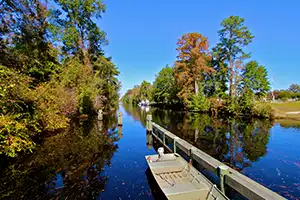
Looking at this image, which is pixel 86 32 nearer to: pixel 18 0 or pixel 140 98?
pixel 18 0

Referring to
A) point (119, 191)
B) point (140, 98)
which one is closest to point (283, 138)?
point (119, 191)

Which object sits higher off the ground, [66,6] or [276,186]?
[66,6]

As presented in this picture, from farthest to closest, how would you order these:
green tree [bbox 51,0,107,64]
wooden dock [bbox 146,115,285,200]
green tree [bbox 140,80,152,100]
Answer: green tree [bbox 140,80,152,100], green tree [bbox 51,0,107,64], wooden dock [bbox 146,115,285,200]

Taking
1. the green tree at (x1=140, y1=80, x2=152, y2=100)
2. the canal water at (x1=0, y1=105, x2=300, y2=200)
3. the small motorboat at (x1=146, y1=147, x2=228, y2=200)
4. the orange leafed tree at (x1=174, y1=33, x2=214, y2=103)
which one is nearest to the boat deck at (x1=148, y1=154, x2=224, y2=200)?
the small motorboat at (x1=146, y1=147, x2=228, y2=200)

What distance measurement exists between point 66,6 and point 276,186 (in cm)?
2447

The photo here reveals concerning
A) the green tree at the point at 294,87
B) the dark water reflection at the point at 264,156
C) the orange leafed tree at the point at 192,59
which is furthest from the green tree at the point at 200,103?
the green tree at the point at 294,87

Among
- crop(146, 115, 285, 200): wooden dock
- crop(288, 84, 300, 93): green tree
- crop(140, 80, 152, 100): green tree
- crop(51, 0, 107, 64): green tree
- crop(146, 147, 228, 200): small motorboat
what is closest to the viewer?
crop(146, 115, 285, 200): wooden dock

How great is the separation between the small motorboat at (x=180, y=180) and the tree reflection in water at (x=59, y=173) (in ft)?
5.82

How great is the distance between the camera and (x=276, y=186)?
16.6 feet

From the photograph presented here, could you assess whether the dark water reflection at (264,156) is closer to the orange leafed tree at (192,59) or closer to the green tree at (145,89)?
the orange leafed tree at (192,59)

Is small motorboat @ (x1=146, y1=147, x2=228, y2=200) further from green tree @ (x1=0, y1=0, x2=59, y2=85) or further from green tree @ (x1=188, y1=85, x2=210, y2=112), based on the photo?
green tree @ (x1=188, y1=85, x2=210, y2=112)

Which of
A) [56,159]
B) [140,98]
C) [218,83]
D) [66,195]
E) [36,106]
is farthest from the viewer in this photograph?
[140,98]

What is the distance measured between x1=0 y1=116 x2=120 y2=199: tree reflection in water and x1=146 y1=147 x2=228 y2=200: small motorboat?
1774 mm

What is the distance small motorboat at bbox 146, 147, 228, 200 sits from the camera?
3.57 meters
